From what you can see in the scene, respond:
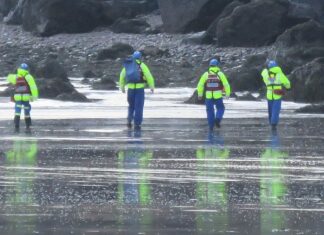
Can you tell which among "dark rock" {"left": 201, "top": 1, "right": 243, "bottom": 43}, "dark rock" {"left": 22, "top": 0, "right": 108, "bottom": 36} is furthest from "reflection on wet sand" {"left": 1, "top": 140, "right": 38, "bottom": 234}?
"dark rock" {"left": 22, "top": 0, "right": 108, "bottom": 36}

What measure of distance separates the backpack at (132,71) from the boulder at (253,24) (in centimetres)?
3227

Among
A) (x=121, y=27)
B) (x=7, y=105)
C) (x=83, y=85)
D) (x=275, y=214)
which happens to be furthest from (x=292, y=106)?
(x=121, y=27)

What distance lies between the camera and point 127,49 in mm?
62125

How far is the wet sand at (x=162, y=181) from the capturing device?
13.2 metres

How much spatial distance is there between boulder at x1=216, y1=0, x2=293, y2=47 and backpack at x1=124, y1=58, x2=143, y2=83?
32268mm

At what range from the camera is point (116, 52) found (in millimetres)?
61562

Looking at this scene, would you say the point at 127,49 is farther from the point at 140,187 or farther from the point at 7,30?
the point at 140,187

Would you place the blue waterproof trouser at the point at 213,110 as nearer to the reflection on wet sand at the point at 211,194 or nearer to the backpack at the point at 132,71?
the backpack at the point at 132,71

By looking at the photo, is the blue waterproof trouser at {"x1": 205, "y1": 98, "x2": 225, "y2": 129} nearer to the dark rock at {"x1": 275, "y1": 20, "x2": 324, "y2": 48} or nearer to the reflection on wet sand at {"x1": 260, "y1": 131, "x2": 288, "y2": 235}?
the reflection on wet sand at {"x1": 260, "y1": 131, "x2": 288, "y2": 235}

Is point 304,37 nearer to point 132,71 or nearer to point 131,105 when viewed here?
point 131,105

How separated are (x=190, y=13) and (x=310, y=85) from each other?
28.3m

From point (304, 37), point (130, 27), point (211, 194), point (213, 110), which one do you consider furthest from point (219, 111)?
point (130, 27)

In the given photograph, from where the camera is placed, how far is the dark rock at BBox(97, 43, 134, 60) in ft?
201

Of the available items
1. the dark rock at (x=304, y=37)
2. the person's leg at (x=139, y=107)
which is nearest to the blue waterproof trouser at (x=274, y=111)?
the person's leg at (x=139, y=107)
